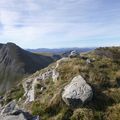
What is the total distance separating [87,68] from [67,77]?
2.11 meters

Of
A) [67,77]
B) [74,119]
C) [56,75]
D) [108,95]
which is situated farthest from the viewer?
[56,75]

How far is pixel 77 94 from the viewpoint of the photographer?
21.7 m

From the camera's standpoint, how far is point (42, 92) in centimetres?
2694

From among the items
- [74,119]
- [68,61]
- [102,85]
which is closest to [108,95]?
[102,85]

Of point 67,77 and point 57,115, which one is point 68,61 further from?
point 57,115

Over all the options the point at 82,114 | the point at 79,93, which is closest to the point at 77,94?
the point at 79,93

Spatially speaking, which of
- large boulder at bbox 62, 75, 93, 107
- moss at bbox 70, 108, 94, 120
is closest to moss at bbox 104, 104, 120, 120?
moss at bbox 70, 108, 94, 120

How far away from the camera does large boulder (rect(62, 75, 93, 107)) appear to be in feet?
70.0

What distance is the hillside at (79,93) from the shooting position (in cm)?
2065

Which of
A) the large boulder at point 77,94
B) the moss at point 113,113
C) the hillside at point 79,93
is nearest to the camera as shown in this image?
the moss at point 113,113

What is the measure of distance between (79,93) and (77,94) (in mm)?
170

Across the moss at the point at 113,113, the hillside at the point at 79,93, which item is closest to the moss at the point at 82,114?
the hillside at the point at 79,93

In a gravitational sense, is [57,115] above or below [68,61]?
below

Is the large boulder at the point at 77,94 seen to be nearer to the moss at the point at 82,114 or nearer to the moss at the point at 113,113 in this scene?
the moss at the point at 82,114
